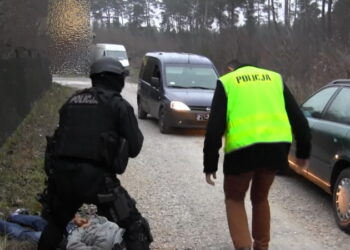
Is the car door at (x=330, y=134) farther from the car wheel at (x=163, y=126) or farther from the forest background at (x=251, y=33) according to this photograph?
the forest background at (x=251, y=33)

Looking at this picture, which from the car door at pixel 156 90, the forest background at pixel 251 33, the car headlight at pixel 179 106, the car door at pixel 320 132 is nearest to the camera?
the car door at pixel 320 132

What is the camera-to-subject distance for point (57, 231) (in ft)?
12.5

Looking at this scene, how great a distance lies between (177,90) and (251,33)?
20.1m

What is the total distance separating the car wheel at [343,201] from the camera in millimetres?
5395

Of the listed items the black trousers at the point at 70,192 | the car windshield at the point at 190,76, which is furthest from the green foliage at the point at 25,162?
the car windshield at the point at 190,76

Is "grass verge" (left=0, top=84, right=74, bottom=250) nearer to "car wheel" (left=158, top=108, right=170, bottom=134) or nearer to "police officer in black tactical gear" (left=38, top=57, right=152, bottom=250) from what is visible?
"police officer in black tactical gear" (left=38, top=57, right=152, bottom=250)

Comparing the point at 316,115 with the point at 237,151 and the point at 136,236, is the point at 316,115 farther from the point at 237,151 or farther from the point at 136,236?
the point at 136,236

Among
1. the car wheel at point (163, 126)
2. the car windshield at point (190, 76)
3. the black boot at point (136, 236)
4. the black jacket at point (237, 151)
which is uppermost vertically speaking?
the black jacket at point (237, 151)

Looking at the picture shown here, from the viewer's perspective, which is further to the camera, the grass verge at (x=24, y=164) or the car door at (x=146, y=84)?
the car door at (x=146, y=84)

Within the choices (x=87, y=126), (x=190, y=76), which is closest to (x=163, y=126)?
(x=190, y=76)

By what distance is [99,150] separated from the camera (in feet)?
11.6

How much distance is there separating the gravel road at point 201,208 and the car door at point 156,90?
315 centimetres

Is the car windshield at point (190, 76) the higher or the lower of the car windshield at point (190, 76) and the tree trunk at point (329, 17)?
the lower

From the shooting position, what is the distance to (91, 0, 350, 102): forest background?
18.9m
